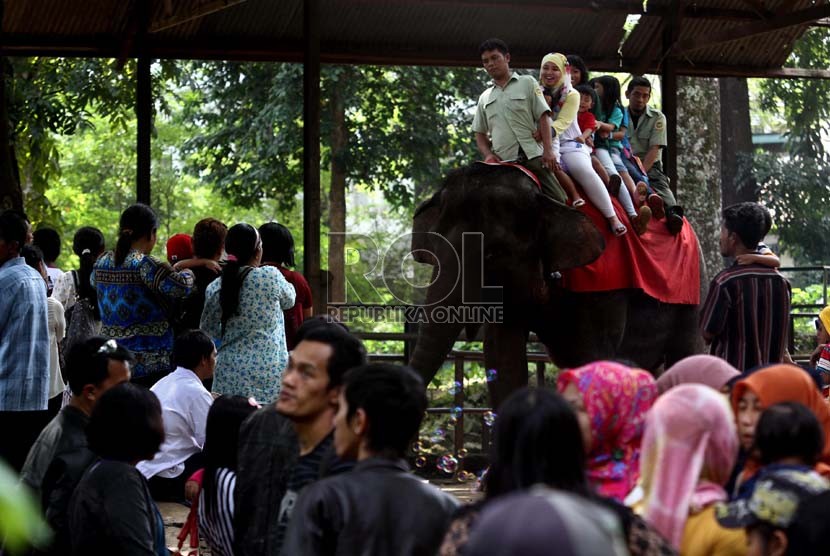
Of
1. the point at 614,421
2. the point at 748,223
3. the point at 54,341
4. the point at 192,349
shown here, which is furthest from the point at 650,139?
the point at 614,421

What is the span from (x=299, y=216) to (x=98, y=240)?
1777 centimetres

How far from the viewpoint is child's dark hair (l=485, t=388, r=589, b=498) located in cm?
309

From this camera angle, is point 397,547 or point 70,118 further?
point 70,118

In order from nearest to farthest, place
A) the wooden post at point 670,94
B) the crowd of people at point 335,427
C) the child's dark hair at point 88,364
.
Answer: the crowd of people at point 335,427 → the child's dark hair at point 88,364 → the wooden post at point 670,94

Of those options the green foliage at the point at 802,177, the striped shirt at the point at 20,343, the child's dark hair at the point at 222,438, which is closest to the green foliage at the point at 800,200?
the green foliage at the point at 802,177

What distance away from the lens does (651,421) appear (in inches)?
143

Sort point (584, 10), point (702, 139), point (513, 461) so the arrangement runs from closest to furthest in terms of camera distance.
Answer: point (513, 461)
point (584, 10)
point (702, 139)

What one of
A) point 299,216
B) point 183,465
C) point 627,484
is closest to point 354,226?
point 299,216

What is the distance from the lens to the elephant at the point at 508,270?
8.78 m

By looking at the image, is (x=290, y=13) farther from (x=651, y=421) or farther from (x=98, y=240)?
(x=651, y=421)

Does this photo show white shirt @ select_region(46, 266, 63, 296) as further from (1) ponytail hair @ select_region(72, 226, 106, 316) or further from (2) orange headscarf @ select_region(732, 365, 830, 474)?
(2) orange headscarf @ select_region(732, 365, 830, 474)

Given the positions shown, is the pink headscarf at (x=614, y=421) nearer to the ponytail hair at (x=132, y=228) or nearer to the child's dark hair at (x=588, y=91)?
the ponytail hair at (x=132, y=228)

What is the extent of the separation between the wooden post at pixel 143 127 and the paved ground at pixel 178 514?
2.54 meters

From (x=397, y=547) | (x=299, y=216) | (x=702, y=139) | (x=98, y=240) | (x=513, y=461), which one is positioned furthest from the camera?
(x=299, y=216)
